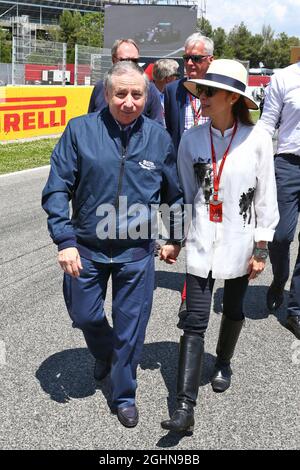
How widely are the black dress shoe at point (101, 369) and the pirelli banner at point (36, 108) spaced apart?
11381mm

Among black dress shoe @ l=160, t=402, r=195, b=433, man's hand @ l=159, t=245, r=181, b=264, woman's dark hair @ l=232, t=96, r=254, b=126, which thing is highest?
woman's dark hair @ l=232, t=96, r=254, b=126

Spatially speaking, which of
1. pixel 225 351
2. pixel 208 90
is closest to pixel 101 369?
pixel 225 351

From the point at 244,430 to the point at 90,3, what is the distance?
302 feet

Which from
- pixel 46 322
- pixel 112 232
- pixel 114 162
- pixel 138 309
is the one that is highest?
pixel 114 162

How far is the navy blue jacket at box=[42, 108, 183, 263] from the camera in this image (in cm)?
293

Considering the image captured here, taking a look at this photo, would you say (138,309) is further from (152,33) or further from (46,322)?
(152,33)

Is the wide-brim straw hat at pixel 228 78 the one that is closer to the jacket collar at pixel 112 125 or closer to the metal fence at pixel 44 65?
the jacket collar at pixel 112 125

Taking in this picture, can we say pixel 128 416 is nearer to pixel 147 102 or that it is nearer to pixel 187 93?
pixel 147 102

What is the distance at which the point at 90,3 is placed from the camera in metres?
87.7

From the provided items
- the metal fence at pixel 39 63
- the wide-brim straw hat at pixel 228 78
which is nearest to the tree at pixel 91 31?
the metal fence at pixel 39 63

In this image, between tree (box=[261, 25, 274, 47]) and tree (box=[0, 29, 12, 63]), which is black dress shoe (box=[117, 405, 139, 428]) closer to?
tree (box=[0, 29, 12, 63])

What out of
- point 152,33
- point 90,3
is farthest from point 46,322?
point 90,3

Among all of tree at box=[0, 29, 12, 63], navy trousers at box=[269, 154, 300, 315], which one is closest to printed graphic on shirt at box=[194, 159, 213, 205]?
navy trousers at box=[269, 154, 300, 315]

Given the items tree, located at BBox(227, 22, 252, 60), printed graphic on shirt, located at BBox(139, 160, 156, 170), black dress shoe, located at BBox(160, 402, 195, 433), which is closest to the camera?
black dress shoe, located at BBox(160, 402, 195, 433)
